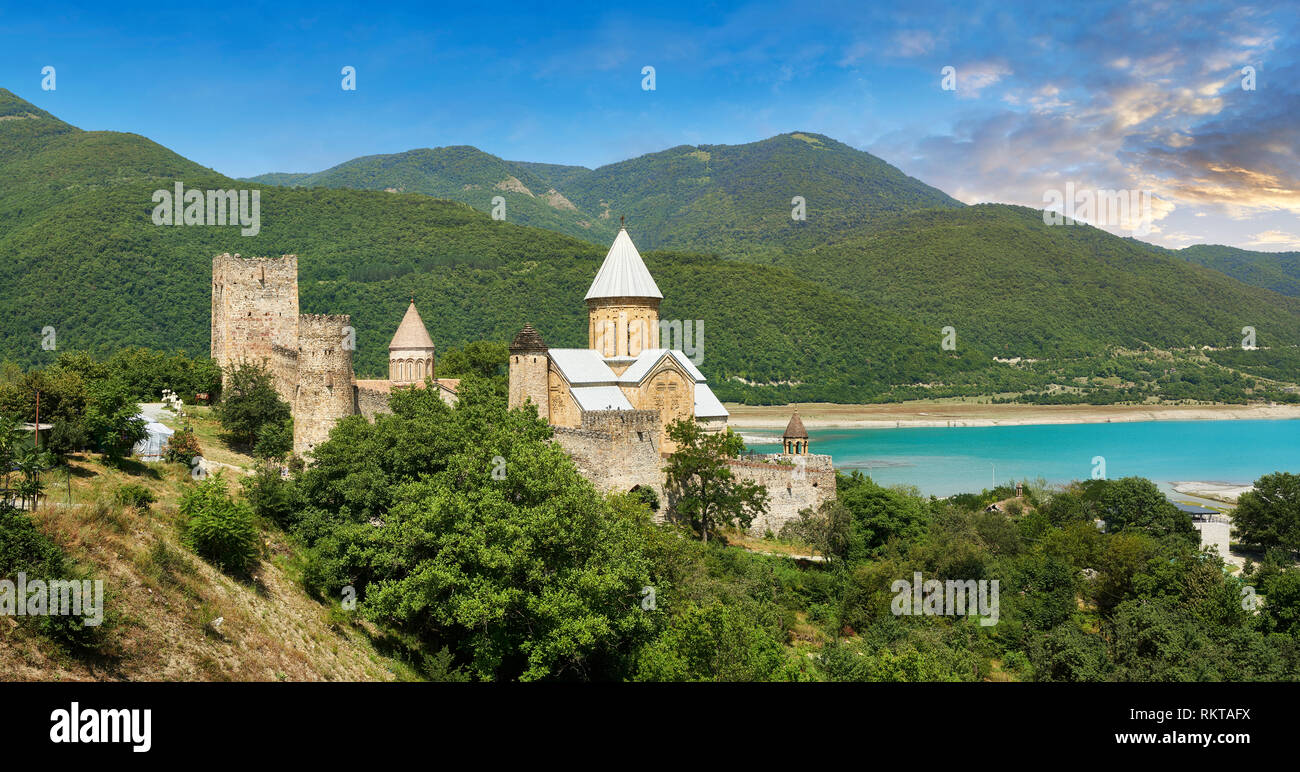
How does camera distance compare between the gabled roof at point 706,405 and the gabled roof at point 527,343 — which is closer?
the gabled roof at point 527,343

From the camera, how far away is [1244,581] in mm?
26172

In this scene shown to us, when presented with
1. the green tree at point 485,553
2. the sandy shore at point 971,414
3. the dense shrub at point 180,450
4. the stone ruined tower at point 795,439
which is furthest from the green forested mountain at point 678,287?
the green tree at point 485,553

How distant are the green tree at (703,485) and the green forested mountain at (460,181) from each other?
421 feet

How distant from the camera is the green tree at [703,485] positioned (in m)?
23.0

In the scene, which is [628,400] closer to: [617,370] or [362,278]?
[617,370]

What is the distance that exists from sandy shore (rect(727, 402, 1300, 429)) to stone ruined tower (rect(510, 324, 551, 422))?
45.2 m

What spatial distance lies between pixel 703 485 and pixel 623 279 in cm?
757

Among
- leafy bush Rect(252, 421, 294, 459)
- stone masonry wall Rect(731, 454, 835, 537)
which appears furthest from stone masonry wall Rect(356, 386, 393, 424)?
stone masonry wall Rect(731, 454, 835, 537)

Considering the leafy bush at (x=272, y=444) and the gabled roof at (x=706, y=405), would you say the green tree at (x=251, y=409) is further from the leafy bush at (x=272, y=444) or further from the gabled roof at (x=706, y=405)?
the gabled roof at (x=706, y=405)

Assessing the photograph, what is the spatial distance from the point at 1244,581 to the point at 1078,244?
120 meters

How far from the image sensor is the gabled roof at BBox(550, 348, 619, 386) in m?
24.2

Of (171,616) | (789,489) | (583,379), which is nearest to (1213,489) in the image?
(789,489)

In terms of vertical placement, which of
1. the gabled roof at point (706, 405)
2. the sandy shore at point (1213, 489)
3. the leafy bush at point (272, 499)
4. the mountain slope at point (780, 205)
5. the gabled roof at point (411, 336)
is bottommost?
the sandy shore at point (1213, 489)

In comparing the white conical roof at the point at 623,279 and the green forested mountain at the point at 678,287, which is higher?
the green forested mountain at the point at 678,287
